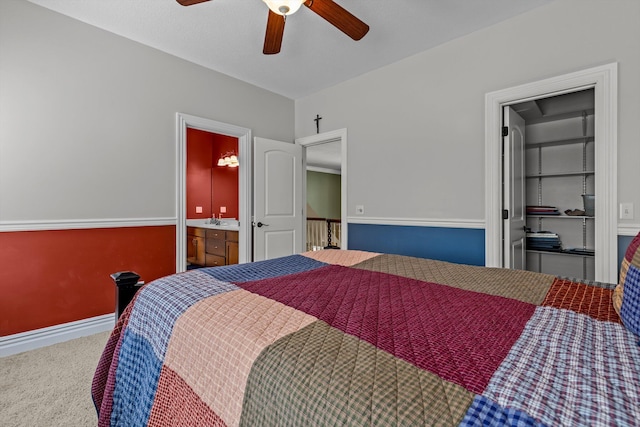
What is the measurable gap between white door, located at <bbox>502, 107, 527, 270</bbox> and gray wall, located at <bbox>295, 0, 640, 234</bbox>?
0.65ft

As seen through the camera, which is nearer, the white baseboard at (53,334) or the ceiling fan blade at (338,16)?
the ceiling fan blade at (338,16)

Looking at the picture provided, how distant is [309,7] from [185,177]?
6.76 feet

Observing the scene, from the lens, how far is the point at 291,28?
2.62 metres

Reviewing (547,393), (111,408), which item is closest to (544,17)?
(547,393)

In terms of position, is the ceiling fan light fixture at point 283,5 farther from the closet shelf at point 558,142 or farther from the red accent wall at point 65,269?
the closet shelf at point 558,142

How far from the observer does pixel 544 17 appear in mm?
2361

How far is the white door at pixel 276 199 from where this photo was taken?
3652 millimetres

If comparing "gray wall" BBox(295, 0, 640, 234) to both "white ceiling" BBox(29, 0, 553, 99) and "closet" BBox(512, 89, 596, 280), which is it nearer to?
"white ceiling" BBox(29, 0, 553, 99)

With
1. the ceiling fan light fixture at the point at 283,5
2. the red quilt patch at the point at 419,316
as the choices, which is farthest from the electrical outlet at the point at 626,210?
the ceiling fan light fixture at the point at 283,5

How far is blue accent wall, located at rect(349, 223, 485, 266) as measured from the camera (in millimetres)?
2739

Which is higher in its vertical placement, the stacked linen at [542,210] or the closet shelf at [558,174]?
the closet shelf at [558,174]

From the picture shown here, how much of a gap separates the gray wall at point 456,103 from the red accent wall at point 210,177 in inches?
94.4

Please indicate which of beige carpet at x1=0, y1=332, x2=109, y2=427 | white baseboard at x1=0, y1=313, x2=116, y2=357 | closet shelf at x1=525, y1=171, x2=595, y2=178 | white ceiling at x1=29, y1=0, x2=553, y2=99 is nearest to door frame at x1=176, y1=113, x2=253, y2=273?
white ceiling at x1=29, y1=0, x2=553, y2=99

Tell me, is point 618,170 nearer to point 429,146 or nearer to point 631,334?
point 429,146
